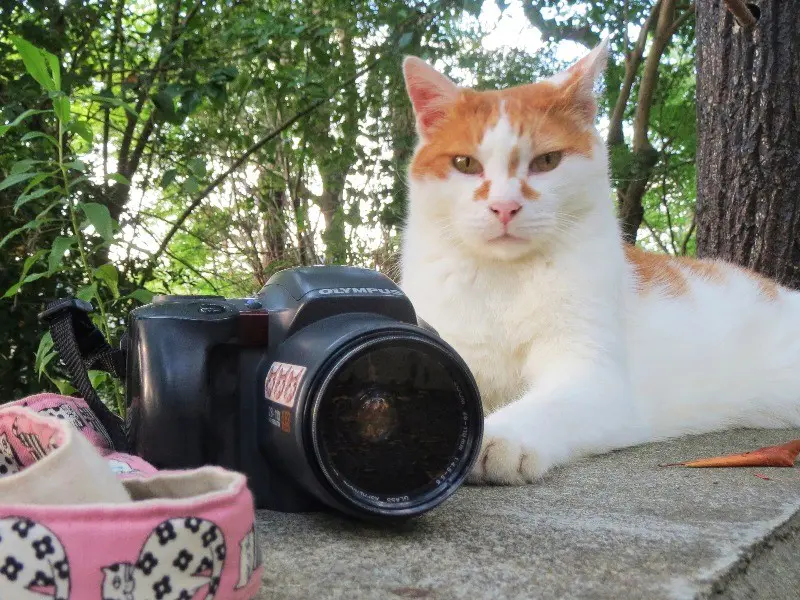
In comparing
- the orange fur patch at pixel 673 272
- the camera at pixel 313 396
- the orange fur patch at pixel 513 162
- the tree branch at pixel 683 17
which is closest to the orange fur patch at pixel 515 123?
the orange fur patch at pixel 513 162

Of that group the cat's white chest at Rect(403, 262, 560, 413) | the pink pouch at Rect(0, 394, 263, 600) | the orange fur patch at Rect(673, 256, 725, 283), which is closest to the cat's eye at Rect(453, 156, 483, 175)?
the cat's white chest at Rect(403, 262, 560, 413)

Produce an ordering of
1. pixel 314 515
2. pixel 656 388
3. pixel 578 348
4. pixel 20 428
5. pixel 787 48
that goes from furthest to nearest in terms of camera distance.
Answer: pixel 787 48, pixel 656 388, pixel 578 348, pixel 314 515, pixel 20 428

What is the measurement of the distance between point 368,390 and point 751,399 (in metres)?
1.22

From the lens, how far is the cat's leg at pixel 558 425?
1.03m

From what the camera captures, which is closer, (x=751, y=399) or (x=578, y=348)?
(x=578, y=348)

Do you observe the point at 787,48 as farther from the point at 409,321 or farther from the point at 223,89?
the point at 409,321

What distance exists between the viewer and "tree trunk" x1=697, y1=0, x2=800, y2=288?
2258mm

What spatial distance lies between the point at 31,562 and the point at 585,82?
1.34m

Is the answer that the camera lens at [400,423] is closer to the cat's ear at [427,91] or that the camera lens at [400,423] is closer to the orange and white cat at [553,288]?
the orange and white cat at [553,288]

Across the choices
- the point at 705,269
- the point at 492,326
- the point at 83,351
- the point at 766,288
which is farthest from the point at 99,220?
the point at 766,288

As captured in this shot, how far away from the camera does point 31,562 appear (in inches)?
19.2

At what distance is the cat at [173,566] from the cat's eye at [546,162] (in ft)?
3.46

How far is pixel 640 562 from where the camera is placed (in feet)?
2.22

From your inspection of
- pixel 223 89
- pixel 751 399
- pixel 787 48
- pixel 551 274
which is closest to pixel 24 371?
pixel 223 89
